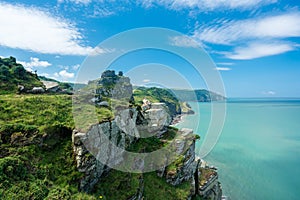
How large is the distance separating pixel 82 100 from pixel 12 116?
22.8 ft

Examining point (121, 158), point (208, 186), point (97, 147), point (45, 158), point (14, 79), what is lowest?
point (208, 186)

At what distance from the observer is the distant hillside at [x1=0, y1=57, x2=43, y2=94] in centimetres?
2036

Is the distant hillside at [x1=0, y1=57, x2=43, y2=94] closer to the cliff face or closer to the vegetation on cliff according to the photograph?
the vegetation on cliff

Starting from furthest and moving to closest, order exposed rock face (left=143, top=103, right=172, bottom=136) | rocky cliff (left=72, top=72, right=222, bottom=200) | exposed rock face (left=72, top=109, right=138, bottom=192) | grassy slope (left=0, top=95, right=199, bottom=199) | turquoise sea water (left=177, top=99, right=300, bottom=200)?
1. turquoise sea water (left=177, top=99, right=300, bottom=200)
2. exposed rock face (left=143, top=103, right=172, bottom=136)
3. rocky cliff (left=72, top=72, right=222, bottom=200)
4. exposed rock face (left=72, top=109, right=138, bottom=192)
5. grassy slope (left=0, top=95, right=199, bottom=199)

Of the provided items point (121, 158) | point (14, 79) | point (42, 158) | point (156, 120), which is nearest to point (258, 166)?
point (156, 120)

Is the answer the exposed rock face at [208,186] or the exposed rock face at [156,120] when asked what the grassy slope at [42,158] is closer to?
the exposed rock face at [208,186]

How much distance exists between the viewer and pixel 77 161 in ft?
44.9

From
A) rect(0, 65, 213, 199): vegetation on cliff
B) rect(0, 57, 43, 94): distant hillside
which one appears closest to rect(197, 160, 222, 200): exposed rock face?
rect(0, 65, 213, 199): vegetation on cliff

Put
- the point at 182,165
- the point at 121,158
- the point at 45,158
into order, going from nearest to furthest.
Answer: the point at 45,158 → the point at 121,158 → the point at 182,165

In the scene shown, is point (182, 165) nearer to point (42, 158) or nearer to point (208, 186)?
point (208, 186)

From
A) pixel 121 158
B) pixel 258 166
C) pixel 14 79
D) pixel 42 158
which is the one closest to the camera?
pixel 42 158

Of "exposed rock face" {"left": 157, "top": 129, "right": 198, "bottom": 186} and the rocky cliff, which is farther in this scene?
"exposed rock face" {"left": 157, "top": 129, "right": 198, "bottom": 186}

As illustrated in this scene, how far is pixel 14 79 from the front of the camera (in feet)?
74.2

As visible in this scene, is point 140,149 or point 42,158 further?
point 140,149
